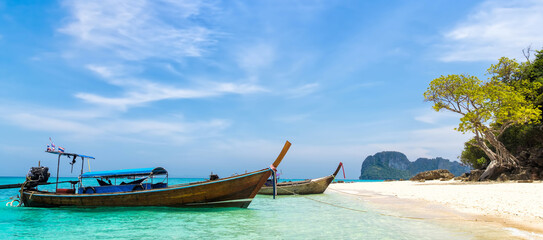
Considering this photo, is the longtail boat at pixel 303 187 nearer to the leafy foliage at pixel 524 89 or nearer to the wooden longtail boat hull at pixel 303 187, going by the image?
the wooden longtail boat hull at pixel 303 187

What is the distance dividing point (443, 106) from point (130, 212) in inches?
1049

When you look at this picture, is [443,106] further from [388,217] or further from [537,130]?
[388,217]

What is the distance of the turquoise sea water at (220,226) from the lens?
9320mm

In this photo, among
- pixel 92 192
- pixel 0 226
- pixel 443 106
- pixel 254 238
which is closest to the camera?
pixel 254 238

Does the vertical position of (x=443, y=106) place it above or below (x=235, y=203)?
above

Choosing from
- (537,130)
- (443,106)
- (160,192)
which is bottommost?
(160,192)

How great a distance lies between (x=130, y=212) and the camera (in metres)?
14.0

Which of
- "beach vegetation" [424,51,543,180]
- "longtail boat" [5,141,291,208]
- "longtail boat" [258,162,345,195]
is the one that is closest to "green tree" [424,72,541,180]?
"beach vegetation" [424,51,543,180]

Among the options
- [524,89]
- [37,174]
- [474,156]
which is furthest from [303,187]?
[474,156]

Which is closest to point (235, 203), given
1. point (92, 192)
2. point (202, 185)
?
point (202, 185)

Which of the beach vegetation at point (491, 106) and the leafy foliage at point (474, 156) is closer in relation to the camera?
the beach vegetation at point (491, 106)

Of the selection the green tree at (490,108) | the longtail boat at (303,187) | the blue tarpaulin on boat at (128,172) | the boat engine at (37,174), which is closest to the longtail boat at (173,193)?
the blue tarpaulin on boat at (128,172)

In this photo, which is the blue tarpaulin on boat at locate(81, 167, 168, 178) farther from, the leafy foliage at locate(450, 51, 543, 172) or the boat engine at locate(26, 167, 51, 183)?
the leafy foliage at locate(450, 51, 543, 172)

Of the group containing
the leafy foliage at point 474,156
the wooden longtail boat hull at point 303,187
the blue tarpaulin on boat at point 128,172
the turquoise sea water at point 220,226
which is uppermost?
the leafy foliage at point 474,156
